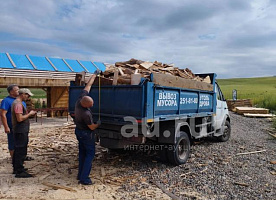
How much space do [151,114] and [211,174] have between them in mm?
2010

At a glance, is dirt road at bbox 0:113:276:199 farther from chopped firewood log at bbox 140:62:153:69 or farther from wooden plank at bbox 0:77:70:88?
wooden plank at bbox 0:77:70:88

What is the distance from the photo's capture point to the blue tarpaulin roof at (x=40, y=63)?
1337 centimetres

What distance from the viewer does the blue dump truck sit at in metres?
5.13

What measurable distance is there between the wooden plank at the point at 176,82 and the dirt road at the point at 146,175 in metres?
1.98

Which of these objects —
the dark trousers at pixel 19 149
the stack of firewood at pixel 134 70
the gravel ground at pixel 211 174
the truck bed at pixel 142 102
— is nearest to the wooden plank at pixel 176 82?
the truck bed at pixel 142 102

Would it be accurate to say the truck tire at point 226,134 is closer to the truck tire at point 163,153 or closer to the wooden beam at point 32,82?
the truck tire at point 163,153

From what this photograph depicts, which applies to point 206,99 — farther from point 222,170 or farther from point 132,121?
point 132,121

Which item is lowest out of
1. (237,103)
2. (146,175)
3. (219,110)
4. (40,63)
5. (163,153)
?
(146,175)

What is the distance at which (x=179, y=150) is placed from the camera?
634cm

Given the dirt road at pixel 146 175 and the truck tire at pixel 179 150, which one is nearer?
the dirt road at pixel 146 175

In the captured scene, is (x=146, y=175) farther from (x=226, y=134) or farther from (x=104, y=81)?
(x=226, y=134)

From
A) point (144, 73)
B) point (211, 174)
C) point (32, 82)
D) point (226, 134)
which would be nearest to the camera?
point (211, 174)

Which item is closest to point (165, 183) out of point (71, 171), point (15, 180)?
point (71, 171)

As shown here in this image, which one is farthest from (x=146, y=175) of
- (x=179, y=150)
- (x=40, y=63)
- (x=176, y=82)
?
(x=40, y=63)
